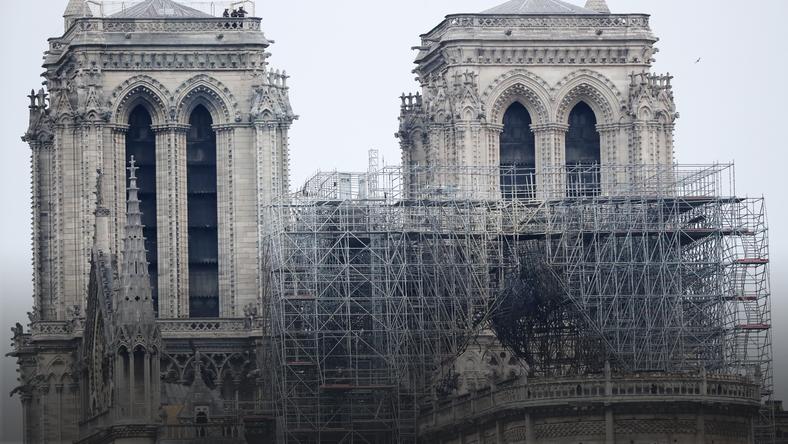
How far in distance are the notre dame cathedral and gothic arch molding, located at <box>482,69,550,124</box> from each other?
4.0 inches

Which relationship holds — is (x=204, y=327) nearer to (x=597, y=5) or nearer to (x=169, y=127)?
(x=169, y=127)

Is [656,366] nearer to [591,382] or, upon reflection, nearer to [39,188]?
[591,382]

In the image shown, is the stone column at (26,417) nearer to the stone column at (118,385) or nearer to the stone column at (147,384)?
the stone column at (118,385)

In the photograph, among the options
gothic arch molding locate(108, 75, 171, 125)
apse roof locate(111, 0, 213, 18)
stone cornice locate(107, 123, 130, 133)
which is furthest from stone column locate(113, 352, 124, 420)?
apse roof locate(111, 0, 213, 18)

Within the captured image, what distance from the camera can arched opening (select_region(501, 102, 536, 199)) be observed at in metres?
141

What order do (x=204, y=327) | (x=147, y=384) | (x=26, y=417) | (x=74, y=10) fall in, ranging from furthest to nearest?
(x=74, y=10) → (x=26, y=417) → (x=204, y=327) → (x=147, y=384)

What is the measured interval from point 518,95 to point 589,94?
8.81 feet

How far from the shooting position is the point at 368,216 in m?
133

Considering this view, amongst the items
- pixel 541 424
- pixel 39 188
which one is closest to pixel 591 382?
pixel 541 424

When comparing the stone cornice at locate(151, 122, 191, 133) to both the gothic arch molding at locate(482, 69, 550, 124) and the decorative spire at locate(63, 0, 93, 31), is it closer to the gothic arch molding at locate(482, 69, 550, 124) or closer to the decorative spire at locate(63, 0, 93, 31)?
the decorative spire at locate(63, 0, 93, 31)

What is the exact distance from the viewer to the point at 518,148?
141 meters

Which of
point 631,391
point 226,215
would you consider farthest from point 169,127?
point 631,391

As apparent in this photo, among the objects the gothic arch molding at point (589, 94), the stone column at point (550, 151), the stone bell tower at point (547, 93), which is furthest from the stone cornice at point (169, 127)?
the gothic arch molding at point (589, 94)

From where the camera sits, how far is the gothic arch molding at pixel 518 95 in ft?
458
